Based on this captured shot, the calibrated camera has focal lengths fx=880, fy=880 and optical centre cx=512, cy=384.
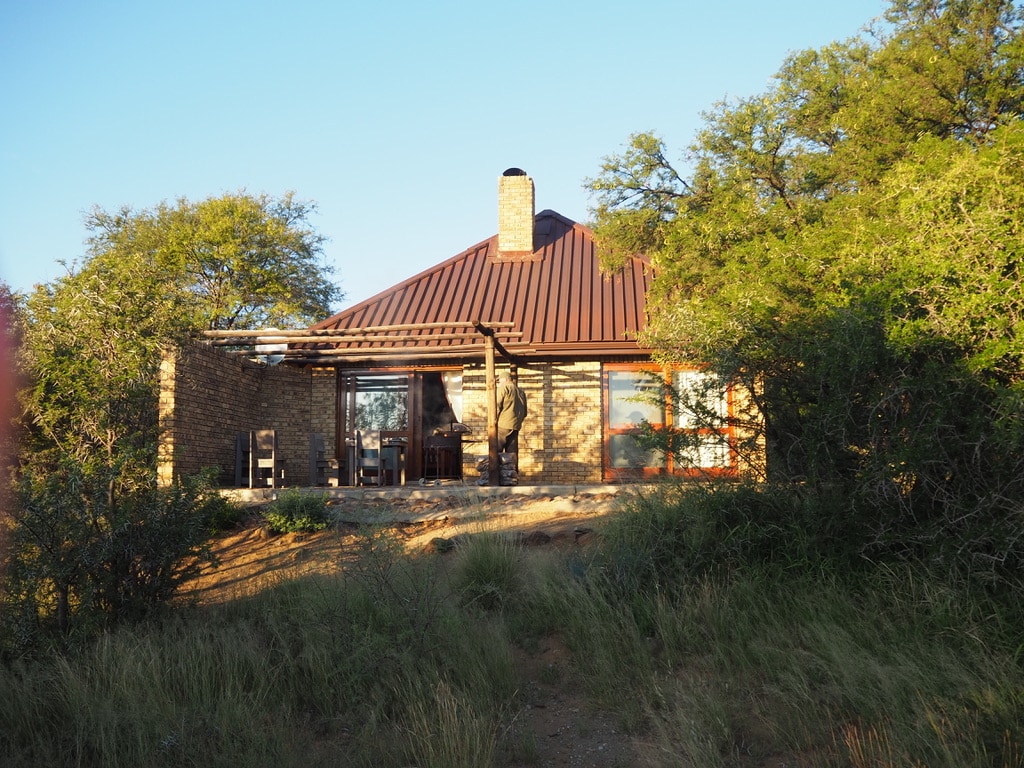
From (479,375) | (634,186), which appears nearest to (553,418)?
(479,375)

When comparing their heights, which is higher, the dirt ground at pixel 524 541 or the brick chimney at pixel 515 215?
the brick chimney at pixel 515 215

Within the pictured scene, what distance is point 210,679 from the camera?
616cm

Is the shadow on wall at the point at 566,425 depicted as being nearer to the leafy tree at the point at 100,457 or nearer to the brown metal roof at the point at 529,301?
the brown metal roof at the point at 529,301

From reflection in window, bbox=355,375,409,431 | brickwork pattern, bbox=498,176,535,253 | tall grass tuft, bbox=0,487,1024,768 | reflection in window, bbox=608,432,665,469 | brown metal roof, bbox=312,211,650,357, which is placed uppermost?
brickwork pattern, bbox=498,176,535,253

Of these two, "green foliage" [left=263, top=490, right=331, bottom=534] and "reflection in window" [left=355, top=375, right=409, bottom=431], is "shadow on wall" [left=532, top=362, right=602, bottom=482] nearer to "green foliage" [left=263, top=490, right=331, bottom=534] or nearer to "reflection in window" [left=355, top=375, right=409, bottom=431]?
"reflection in window" [left=355, top=375, right=409, bottom=431]

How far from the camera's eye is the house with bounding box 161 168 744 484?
1448cm

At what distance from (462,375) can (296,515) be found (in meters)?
6.50

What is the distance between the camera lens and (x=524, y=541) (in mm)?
8844

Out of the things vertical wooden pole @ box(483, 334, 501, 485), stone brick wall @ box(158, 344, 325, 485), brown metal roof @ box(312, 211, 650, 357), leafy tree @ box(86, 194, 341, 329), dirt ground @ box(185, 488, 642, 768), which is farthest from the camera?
leafy tree @ box(86, 194, 341, 329)

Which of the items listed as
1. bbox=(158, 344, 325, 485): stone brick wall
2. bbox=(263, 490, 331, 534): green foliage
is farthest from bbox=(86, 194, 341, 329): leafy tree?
bbox=(263, 490, 331, 534): green foliage

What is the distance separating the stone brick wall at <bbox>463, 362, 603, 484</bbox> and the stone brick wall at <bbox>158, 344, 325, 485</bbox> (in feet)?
9.81

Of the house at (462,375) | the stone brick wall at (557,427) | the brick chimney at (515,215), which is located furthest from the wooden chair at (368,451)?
the brick chimney at (515,215)

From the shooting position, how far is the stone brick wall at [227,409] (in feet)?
40.4

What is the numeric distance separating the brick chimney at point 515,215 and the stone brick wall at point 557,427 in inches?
140
